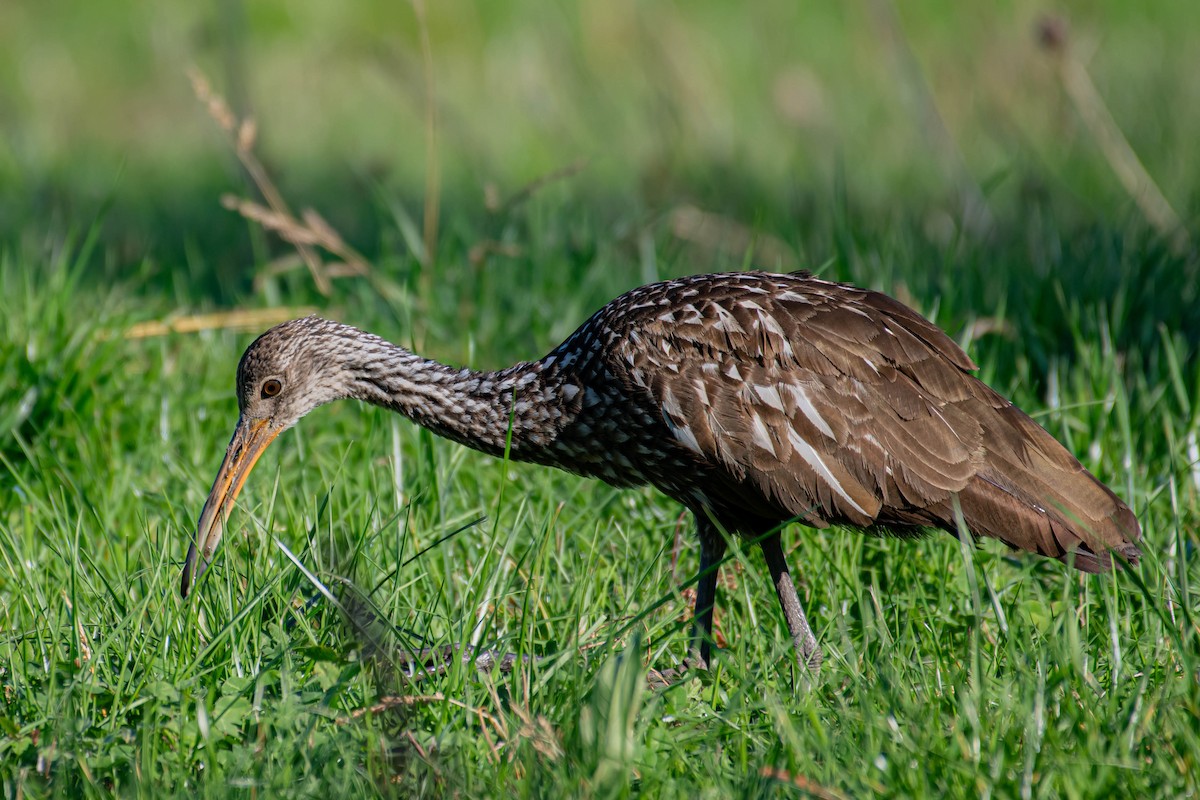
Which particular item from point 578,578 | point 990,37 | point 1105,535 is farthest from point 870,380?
point 990,37

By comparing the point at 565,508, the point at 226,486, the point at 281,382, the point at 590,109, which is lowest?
the point at 565,508

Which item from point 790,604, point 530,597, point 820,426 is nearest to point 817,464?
point 820,426

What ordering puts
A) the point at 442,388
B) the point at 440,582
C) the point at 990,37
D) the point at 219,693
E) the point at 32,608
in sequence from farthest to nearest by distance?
1. the point at 990,37
2. the point at 442,388
3. the point at 440,582
4. the point at 32,608
5. the point at 219,693

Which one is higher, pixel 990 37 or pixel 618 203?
pixel 990 37

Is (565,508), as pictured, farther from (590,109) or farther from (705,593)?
(590,109)

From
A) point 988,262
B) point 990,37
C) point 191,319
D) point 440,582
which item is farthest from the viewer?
point 990,37

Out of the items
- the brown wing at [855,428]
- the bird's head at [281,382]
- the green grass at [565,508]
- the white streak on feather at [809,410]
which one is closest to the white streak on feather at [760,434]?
the brown wing at [855,428]

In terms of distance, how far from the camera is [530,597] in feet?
10.8

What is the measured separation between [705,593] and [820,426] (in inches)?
22.4

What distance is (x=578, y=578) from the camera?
355 centimetres

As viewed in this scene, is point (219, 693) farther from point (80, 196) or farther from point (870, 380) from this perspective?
point (80, 196)

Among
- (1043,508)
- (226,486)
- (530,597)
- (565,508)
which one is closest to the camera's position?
(530,597)

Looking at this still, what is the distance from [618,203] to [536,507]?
381 cm

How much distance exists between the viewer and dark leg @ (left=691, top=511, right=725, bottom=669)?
11.4 feet
